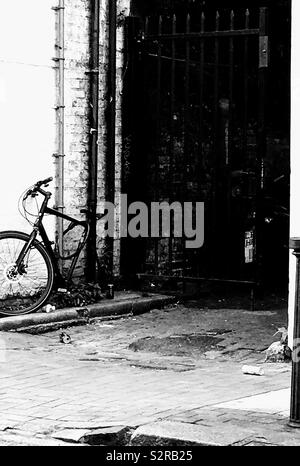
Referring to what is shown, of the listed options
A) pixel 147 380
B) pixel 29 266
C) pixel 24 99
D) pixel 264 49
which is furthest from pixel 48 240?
pixel 147 380

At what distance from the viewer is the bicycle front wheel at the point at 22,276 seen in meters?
9.80

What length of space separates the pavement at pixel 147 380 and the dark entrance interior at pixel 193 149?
66cm

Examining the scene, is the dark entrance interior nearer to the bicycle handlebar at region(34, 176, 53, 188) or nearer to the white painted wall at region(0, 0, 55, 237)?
the white painted wall at region(0, 0, 55, 237)

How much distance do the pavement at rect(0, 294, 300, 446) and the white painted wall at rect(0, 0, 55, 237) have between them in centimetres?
146

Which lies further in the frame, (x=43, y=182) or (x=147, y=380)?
(x=43, y=182)

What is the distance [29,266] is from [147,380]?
294cm

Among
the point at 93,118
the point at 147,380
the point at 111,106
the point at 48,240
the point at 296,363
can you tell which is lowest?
the point at 147,380

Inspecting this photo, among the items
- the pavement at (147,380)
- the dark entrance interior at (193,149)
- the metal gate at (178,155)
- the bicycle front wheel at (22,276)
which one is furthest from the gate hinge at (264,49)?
the bicycle front wheel at (22,276)

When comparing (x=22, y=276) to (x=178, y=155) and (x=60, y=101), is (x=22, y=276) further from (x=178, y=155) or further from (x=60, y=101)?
(x=178, y=155)

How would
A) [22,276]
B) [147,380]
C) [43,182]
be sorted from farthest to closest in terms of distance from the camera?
[43,182]
[22,276]
[147,380]

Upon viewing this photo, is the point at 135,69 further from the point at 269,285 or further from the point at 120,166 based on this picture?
the point at 269,285

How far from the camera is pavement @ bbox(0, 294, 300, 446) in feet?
18.8

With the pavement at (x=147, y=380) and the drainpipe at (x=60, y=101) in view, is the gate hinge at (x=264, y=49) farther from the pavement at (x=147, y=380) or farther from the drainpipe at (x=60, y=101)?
the pavement at (x=147, y=380)

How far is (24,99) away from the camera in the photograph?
1019 cm
